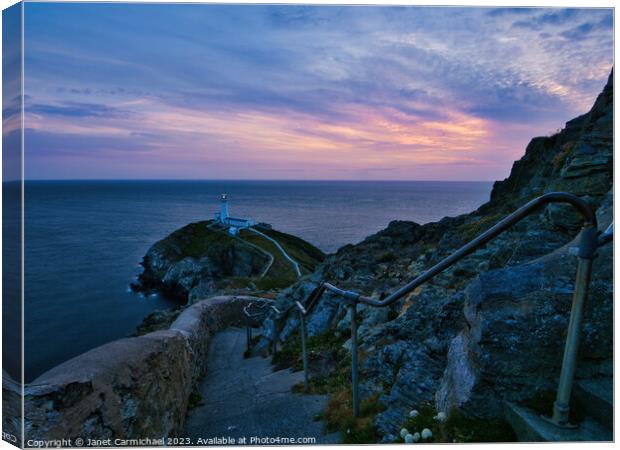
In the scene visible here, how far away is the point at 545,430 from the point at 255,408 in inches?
150

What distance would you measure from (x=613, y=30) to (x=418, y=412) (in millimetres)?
5108

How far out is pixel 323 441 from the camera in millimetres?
4527

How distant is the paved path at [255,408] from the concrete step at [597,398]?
2359 mm

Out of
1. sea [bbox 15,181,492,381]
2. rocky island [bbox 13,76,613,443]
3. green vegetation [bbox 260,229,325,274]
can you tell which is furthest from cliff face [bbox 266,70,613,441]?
green vegetation [bbox 260,229,325,274]

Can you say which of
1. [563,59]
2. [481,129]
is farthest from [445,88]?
[563,59]

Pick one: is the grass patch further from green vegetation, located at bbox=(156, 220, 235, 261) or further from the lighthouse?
the lighthouse

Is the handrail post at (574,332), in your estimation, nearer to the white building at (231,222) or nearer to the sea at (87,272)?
the sea at (87,272)

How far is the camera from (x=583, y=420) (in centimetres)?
310

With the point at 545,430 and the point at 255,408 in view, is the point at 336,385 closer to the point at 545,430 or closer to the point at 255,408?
the point at 255,408

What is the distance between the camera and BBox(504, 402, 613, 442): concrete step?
2939 millimetres

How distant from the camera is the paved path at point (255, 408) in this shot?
15.9 feet

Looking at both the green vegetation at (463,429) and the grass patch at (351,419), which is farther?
the grass patch at (351,419)

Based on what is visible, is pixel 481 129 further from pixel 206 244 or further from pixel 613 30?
pixel 206 244

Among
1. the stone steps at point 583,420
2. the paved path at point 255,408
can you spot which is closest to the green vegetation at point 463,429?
the stone steps at point 583,420
